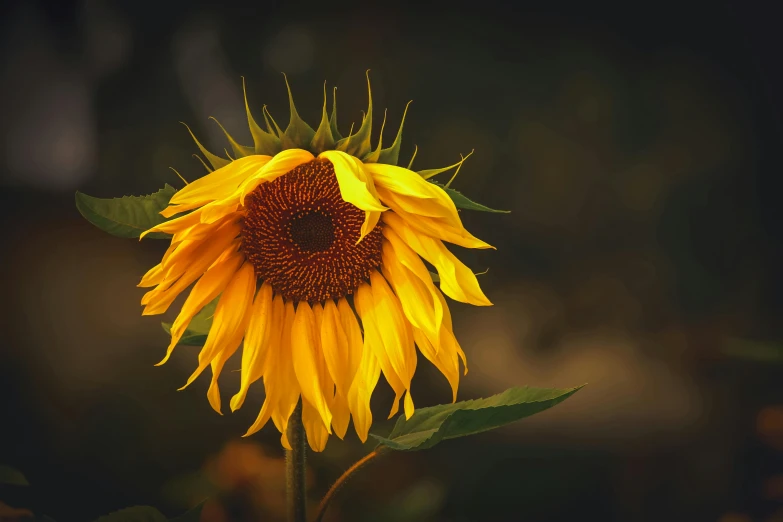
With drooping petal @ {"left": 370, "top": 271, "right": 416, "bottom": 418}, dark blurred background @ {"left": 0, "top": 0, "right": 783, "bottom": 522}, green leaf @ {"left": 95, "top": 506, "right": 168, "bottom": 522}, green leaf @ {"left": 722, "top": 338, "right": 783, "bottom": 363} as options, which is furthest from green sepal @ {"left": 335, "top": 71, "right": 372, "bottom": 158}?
green leaf @ {"left": 722, "top": 338, "right": 783, "bottom": 363}

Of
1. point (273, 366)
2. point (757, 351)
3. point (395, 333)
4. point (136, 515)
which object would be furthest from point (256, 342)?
point (757, 351)

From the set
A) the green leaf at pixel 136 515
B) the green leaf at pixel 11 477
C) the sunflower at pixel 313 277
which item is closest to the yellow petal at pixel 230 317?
the sunflower at pixel 313 277

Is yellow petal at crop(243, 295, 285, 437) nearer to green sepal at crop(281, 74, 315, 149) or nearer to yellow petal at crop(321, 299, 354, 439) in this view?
yellow petal at crop(321, 299, 354, 439)

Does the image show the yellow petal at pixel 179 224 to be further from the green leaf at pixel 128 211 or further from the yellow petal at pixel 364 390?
the yellow petal at pixel 364 390

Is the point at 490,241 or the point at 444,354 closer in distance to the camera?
the point at 444,354

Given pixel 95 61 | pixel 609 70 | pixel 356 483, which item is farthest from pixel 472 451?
pixel 95 61

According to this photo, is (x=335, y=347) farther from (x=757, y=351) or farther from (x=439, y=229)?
(x=757, y=351)
